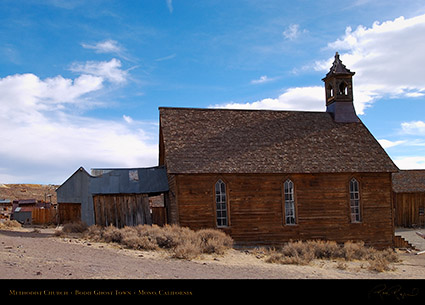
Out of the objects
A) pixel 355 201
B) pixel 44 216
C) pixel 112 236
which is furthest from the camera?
pixel 44 216

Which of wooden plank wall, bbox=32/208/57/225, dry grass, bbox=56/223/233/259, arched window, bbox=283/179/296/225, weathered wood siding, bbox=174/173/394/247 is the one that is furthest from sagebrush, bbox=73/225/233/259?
wooden plank wall, bbox=32/208/57/225

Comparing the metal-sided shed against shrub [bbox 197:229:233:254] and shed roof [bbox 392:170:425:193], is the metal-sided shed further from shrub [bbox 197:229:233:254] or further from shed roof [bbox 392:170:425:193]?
shed roof [bbox 392:170:425:193]

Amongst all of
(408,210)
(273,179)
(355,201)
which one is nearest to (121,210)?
(273,179)

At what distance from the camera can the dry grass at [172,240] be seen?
14.7 m

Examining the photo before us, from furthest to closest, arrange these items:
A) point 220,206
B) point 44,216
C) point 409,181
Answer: point 409,181
point 44,216
point 220,206

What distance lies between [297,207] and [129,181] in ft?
28.0

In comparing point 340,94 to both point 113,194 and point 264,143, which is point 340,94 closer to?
point 264,143

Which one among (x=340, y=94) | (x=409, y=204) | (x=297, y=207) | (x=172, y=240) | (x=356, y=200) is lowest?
(x=409, y=204)

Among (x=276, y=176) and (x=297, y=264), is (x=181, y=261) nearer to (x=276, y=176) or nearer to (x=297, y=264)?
(x=297, y=264)

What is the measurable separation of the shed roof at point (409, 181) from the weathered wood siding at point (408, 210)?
1.78ft

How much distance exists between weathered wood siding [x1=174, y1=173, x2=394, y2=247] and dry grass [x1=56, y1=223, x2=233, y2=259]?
253 cm

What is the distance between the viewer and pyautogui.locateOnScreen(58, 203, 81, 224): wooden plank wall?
27.4 m

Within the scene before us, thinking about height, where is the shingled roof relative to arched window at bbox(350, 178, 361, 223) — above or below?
above
